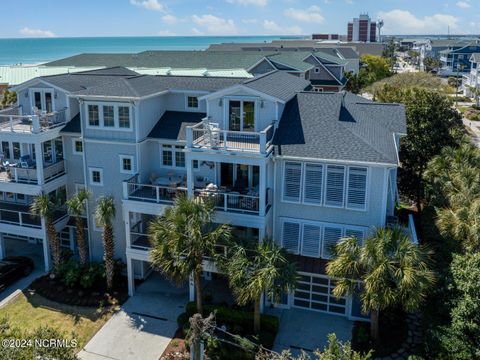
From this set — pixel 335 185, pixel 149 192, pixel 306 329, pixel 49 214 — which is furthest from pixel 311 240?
pixel 49 214

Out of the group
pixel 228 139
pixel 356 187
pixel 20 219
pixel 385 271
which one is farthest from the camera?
pixel 20 219

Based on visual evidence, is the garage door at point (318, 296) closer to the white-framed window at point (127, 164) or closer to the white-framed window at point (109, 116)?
the white-framed window at point (127, 164)

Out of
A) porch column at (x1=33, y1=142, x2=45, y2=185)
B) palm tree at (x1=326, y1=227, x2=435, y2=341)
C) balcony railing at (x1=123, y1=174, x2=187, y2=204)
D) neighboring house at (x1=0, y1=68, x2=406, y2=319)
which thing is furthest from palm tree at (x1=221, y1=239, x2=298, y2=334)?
porch column at (x1=33, y1=142, x2=45, y2=185)

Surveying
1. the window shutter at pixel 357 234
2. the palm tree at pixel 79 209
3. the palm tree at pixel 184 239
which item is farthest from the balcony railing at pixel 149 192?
the window shutter at pixel 357 234

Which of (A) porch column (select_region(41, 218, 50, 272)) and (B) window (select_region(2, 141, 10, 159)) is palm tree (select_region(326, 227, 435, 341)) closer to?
(A) porch column (select_region(41, 218, 50, 272))

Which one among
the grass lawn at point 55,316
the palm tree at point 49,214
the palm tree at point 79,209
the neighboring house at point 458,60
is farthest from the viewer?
the neighboring house at point 458,60

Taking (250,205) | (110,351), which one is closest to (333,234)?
(250,205)

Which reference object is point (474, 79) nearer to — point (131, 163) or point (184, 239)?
point (131, 163)
